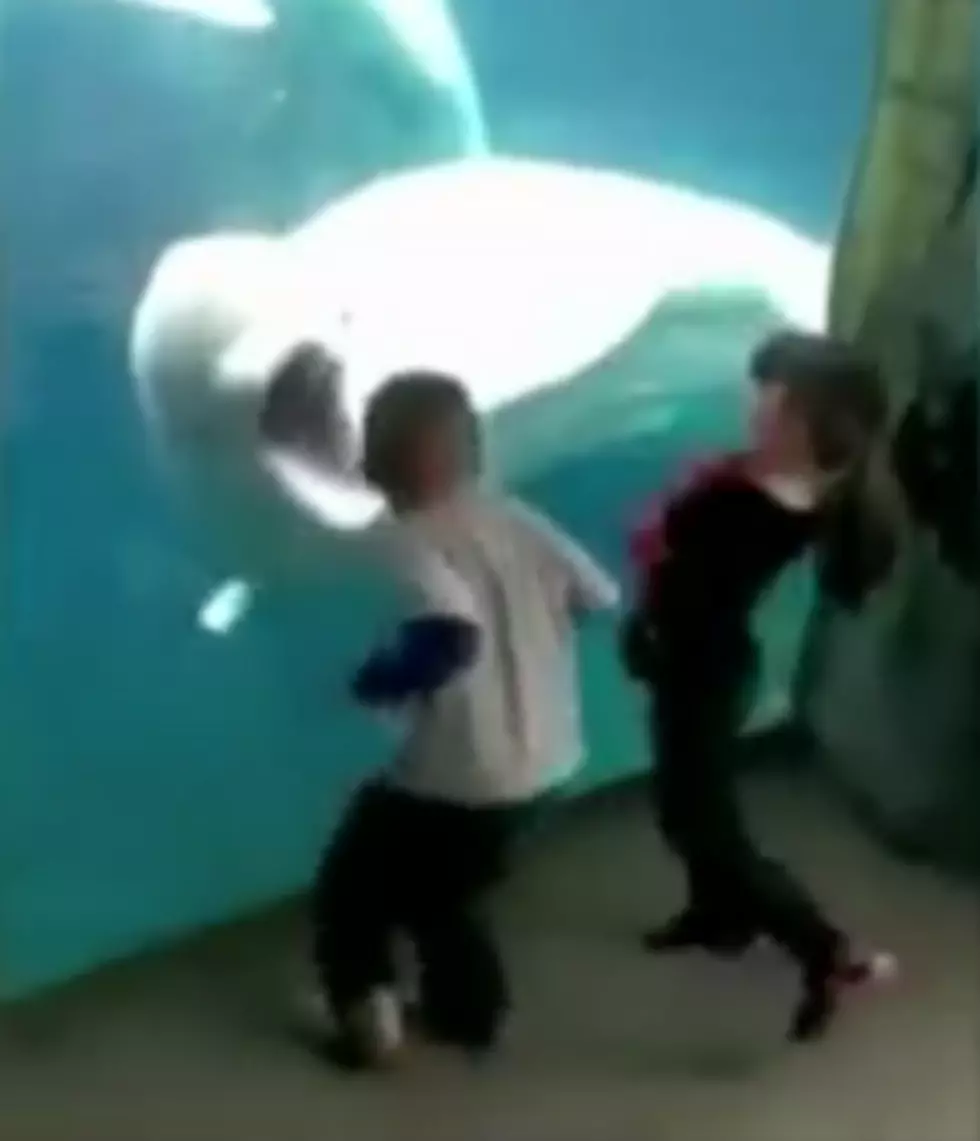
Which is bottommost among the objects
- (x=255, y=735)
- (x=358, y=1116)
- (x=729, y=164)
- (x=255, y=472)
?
(x=358, y=1116)

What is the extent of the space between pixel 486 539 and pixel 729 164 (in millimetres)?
208

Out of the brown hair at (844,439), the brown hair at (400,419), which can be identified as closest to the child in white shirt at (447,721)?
the brown hair at (400,419)

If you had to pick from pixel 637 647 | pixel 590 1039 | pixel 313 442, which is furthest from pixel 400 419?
pixel 590 1039

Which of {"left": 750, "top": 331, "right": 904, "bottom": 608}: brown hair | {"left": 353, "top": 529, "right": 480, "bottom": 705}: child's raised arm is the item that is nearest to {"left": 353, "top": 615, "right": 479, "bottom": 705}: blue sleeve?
{"left": 353, "top": 529, "right": 480, "bottom": 705}: child's raised arm

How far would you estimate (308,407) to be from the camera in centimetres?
94

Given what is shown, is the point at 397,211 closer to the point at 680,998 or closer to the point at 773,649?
the point at 773,649

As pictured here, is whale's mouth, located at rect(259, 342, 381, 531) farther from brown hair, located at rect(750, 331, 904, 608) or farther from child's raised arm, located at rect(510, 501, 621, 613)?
brown hair, located at rect(750, 331, 904, 608)

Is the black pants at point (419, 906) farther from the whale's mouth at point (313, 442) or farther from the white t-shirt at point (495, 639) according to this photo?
the whale's mouth at point (313, 442)

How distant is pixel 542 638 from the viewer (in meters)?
0.96

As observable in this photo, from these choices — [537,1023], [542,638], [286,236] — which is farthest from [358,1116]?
[286,236]

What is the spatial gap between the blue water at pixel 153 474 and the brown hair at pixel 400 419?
0.19ft

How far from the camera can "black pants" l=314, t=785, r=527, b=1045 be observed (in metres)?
0.96

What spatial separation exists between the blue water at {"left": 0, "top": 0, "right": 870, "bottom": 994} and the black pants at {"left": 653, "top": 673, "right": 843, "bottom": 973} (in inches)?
1.0

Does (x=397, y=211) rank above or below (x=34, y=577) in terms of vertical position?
above
